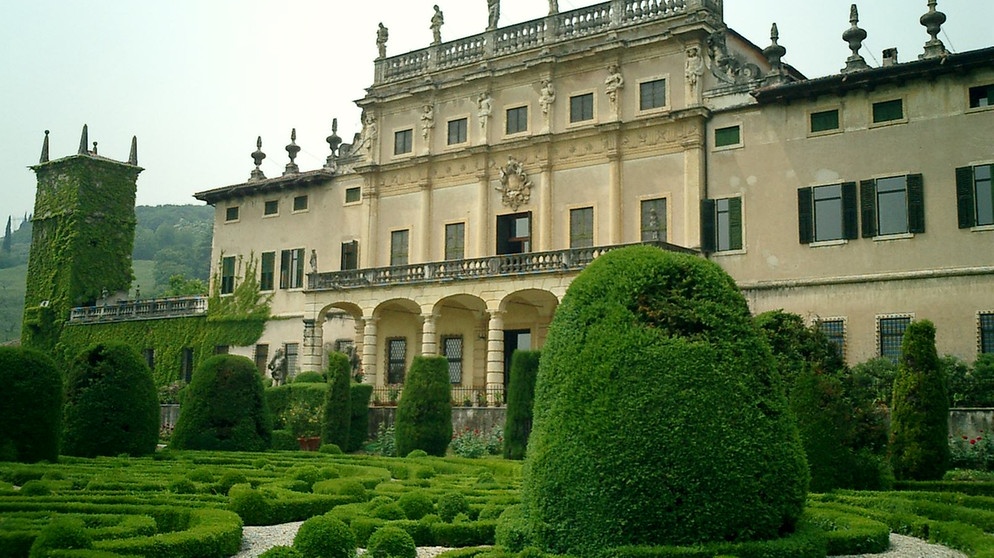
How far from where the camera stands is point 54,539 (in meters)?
8.05

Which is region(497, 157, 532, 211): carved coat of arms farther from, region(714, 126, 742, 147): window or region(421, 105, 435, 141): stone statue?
region(714, 126, 742, 147): window

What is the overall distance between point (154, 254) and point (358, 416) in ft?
346

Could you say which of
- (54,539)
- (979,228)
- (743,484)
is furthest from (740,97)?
(54,539)

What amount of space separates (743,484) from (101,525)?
272 inches

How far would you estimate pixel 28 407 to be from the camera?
17562 mm

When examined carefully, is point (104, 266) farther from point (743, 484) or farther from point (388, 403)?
point (743, 484)

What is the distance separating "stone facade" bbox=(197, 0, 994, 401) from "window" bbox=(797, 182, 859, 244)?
5cm

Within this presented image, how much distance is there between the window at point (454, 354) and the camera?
3759 centimetres

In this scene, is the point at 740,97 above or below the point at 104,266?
above

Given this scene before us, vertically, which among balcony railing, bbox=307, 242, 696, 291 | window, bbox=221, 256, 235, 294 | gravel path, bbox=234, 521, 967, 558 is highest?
window, bbox=221, 256, 235, 294

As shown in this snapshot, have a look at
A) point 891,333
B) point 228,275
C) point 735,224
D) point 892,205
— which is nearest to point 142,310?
point 228,275

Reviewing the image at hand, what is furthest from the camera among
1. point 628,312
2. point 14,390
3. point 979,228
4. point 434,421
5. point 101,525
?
point 979,228

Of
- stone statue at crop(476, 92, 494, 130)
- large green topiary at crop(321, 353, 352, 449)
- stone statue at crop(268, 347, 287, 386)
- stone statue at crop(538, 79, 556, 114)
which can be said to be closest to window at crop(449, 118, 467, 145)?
stone statue at crop(476, 92, 494, 130)

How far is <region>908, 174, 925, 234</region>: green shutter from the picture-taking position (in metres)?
27.4
